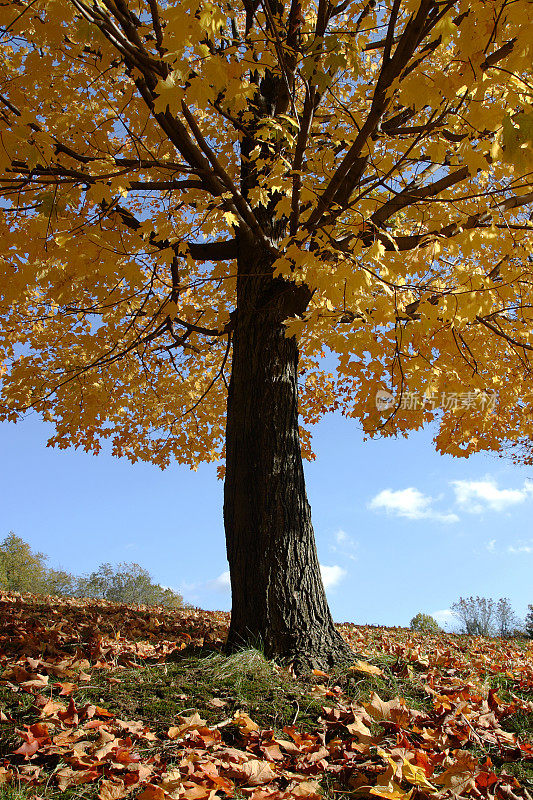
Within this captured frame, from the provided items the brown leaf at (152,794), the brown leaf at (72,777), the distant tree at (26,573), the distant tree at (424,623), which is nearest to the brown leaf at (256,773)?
→ the brown leaf at (152,794)

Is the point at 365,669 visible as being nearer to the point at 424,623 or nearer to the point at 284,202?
the point at 284,202

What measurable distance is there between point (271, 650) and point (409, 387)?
2.39 metres

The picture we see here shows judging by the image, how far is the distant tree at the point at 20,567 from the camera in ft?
44.1

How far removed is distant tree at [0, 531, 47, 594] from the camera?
44.1 feet

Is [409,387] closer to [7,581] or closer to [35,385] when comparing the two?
[35,385]

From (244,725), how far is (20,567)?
1383 cm

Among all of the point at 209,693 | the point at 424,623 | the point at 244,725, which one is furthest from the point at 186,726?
the point at 424,623

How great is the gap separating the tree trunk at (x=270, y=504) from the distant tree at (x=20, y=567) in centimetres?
1086

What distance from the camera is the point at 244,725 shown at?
9.53 feet

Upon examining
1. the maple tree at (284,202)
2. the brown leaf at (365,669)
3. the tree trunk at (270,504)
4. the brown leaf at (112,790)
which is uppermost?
the maple tree at (284,202)

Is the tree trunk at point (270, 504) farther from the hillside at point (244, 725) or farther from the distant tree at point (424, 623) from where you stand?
the distant tree at point (424, 623)

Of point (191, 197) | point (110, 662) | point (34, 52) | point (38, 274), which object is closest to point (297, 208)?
point (191, 197)

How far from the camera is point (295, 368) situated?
5043 mm

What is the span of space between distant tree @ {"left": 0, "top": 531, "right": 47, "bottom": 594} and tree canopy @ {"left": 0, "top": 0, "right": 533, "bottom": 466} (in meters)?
7.12
